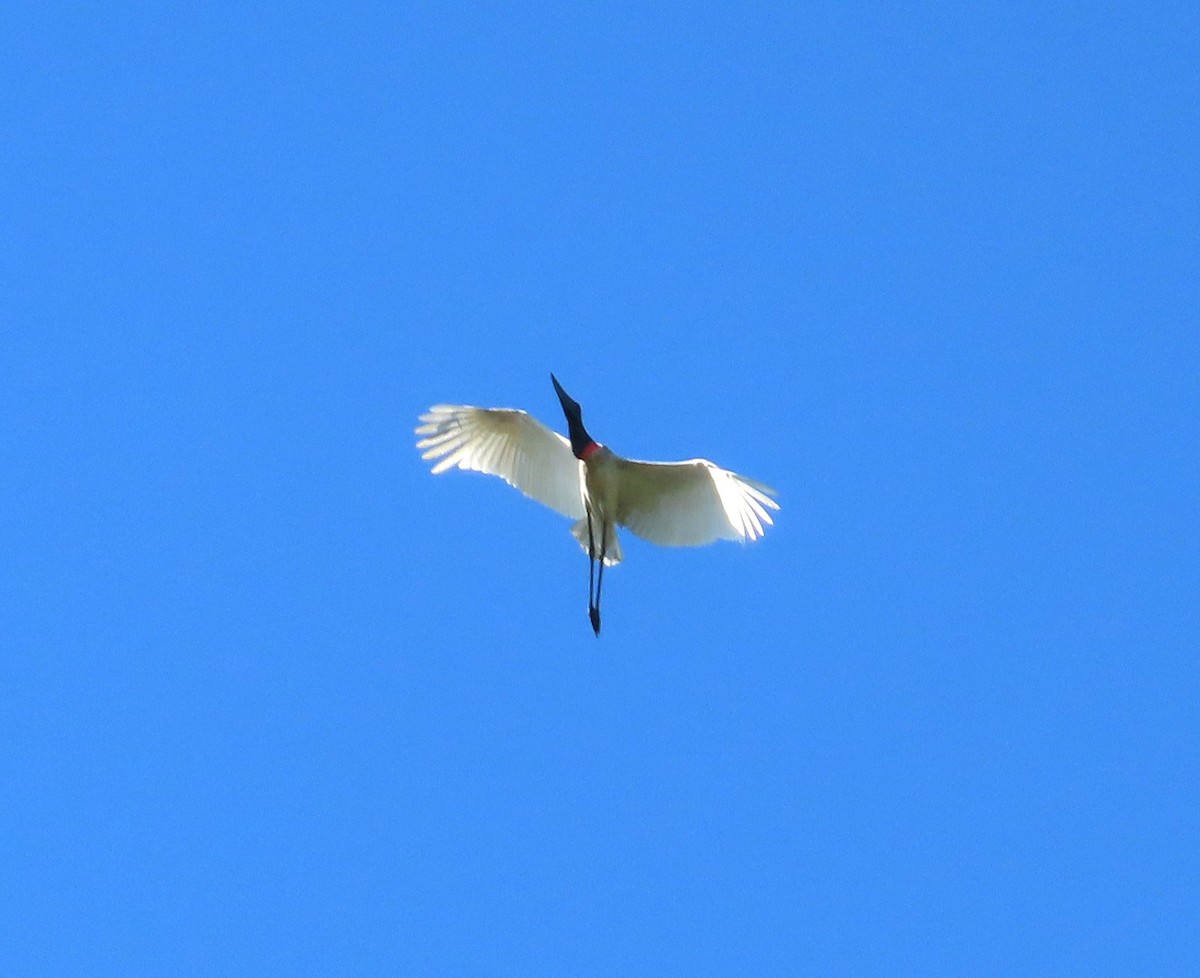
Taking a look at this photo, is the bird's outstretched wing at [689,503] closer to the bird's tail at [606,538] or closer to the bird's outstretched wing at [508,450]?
the bird's tail at [606,538]

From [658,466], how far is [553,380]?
194 cm

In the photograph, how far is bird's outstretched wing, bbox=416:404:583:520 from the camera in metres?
21.3

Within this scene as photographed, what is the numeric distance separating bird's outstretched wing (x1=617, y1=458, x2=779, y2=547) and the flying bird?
11 millimetres

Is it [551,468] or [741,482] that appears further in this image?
[551,468]

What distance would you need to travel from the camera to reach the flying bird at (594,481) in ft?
68.5

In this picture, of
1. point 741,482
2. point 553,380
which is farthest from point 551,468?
point 741,482

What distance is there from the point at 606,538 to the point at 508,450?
1.50 meters

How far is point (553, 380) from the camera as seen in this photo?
72.3 ft

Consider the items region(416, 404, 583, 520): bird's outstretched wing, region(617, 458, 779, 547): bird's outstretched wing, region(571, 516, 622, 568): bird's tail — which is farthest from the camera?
region(571, 516, 622, 568): bird's tail

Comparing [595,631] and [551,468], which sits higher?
[551,468]

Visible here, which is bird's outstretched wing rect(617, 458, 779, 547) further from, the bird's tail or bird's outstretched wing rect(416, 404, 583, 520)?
bird's outstretched wing rect(416, 404, 583, 520)

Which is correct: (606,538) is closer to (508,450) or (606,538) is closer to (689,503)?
(689,503)

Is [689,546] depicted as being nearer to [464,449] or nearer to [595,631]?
[595,631]

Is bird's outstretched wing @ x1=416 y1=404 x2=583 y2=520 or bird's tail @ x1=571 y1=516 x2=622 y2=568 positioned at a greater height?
bird's outstretched wing @ x1=416 y1=404 x2=583 y2=520
